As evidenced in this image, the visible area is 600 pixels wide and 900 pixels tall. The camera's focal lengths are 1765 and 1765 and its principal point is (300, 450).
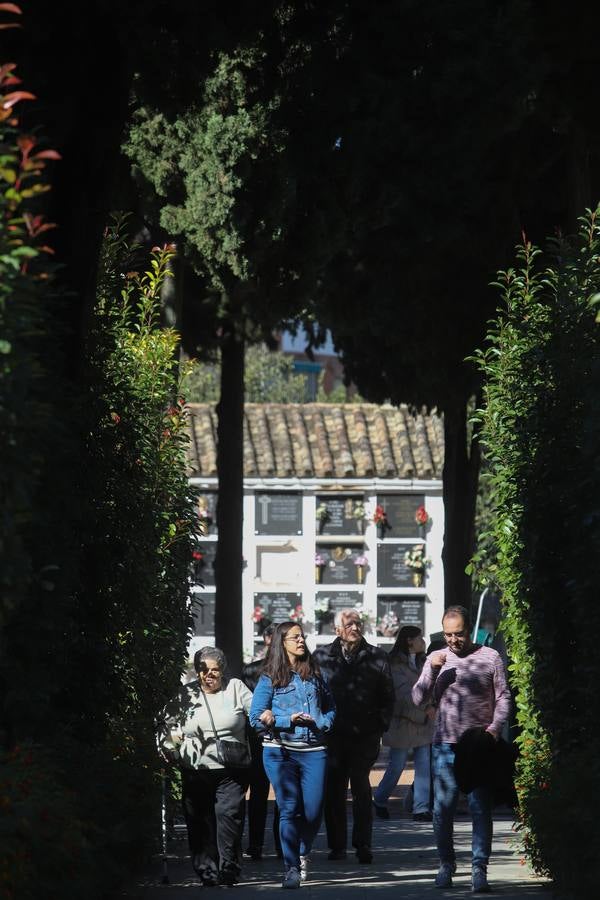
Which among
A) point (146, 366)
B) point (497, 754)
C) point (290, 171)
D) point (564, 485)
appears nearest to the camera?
point (564, 485)

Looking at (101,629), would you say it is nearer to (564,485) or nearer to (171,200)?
(564,485)

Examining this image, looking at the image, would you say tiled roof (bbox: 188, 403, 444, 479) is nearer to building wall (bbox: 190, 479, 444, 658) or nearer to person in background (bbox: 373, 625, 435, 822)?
building wall (bbox: 190, 479, 444, 658)

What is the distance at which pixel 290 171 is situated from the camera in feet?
58.4

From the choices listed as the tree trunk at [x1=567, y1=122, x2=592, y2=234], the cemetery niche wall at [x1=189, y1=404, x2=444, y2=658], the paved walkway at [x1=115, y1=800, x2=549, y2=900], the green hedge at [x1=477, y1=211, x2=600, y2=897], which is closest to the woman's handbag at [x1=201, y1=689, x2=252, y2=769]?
the paved walkway at [x1=115, y1=800, x2=549, y2=900]

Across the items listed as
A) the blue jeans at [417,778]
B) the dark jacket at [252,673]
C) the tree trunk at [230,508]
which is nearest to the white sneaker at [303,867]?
the dark jacket at [252,673]

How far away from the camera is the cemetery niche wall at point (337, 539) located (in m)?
30.9

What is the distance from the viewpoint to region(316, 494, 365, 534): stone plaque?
31.3 m

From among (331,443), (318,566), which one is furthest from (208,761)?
(331,443)

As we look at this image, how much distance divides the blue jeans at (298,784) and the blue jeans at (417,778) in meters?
4.72

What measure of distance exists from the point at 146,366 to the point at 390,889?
164 inches

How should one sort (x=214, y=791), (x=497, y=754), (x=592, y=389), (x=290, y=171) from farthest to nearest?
(x=290, y=171)
(x=214, y=791)
(x=497, y=754)
(x=592, y=389)

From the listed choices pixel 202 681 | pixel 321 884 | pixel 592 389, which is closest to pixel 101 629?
pixel 202 681

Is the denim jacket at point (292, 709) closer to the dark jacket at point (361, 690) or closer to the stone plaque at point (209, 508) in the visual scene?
the dark jacket at point (361, 690)

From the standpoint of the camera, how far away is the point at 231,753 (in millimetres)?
12031
